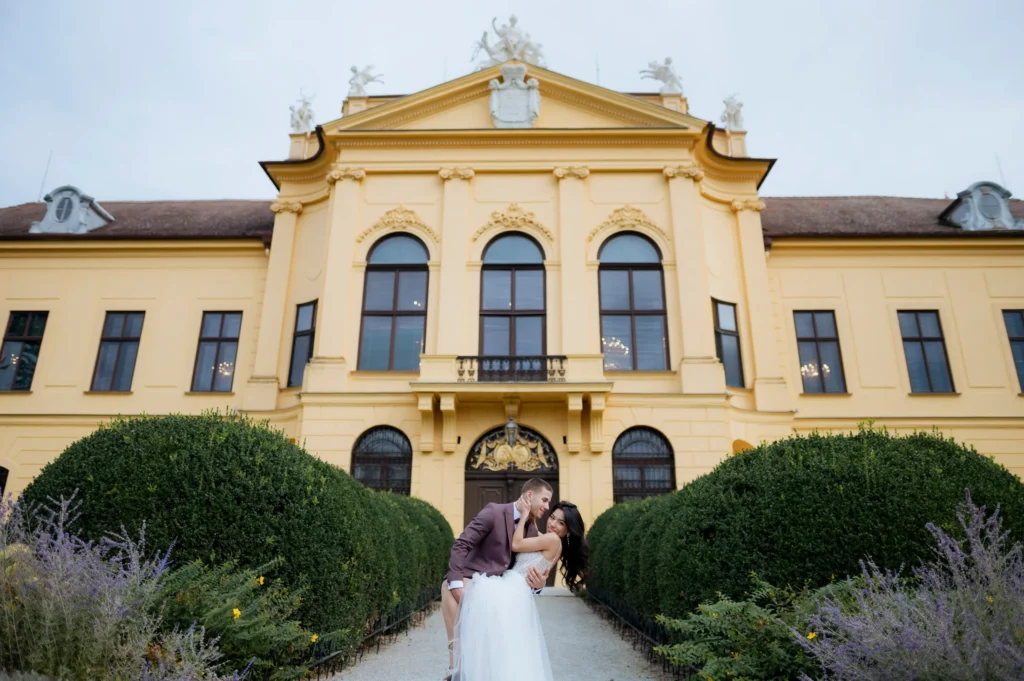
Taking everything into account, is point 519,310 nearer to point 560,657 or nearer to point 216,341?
point 216,341

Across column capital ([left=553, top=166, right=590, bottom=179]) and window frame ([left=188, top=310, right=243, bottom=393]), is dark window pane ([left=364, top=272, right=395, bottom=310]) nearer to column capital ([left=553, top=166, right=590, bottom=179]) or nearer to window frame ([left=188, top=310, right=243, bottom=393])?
window frame ([left=188, top=310, right=243, bottom=393])

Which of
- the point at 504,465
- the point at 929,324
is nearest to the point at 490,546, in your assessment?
the point at 504,465

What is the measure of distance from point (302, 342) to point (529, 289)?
21.7ft

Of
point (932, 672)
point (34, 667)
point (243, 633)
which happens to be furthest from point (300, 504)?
point (932, 672)

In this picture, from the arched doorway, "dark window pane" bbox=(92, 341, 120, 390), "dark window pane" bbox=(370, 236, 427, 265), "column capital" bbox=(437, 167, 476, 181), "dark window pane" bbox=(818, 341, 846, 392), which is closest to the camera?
the arched doorway

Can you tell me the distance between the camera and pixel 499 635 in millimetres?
4344

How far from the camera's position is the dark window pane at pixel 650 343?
56.4 ft

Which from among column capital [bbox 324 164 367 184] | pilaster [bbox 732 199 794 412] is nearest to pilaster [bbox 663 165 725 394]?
pilaster [bbox 732 199 794 412]

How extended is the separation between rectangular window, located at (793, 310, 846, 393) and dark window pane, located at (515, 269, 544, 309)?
8.02 m

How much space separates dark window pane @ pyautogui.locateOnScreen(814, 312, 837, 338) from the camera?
19.3 metres

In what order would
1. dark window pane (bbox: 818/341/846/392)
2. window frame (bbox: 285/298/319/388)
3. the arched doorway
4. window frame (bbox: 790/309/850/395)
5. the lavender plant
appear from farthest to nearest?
dark window pane (bbox: 818/341/846/392)
window frame (bbox: 790/309/850/395)
window frame (bbox: 285/298/319/388)
the arched doorway
the lavender plant

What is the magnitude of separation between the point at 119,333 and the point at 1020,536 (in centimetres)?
2155

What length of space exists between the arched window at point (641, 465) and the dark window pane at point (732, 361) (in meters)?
2.91

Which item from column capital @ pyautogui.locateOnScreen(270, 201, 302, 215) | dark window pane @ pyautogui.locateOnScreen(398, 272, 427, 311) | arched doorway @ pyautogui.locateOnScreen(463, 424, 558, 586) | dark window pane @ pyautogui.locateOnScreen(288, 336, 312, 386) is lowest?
arched doorway @ pyautogui.locateOnScreen(463, 424, 558, 586)
